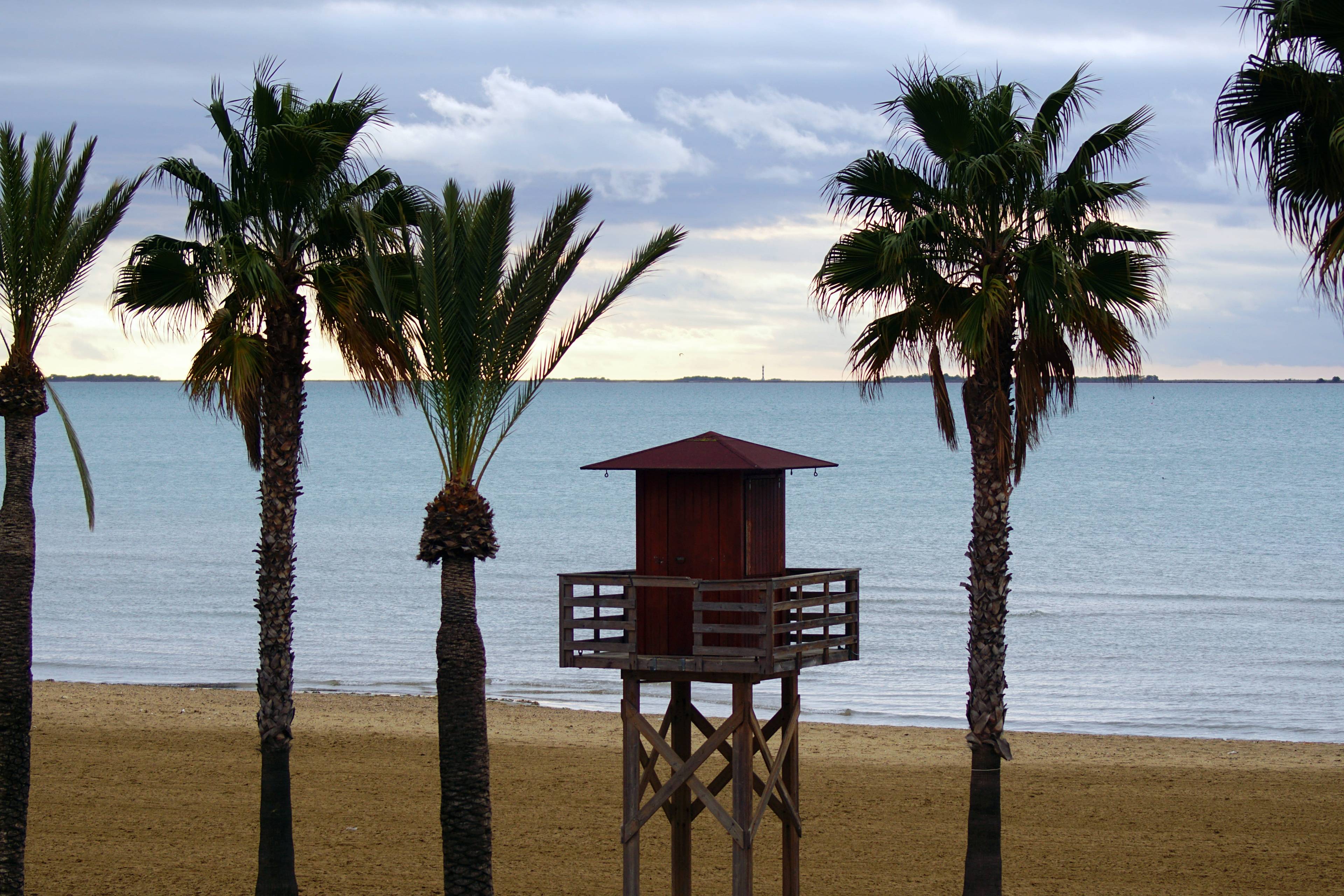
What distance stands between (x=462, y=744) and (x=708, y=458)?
338cm

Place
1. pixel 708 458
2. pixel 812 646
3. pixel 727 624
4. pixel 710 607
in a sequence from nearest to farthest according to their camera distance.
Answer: pixel 710 607 < pixel 727 624 < pixel 708 458 < pixel 812 646

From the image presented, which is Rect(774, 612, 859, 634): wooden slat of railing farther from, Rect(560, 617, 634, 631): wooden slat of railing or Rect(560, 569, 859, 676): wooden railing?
Rect(560, 617, 634, 631): wooden slat of railing

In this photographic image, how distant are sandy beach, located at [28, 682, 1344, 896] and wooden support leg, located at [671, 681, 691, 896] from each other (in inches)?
67.5

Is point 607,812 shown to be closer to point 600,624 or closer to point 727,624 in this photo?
point 600,624

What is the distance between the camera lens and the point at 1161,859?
17.1 meters

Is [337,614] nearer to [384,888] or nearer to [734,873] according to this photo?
[384,888]

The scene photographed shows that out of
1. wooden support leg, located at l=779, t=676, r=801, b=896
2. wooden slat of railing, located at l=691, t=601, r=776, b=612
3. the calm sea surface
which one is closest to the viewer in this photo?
wooden slat of railing, located at l=691, t=601, r=776, b=612

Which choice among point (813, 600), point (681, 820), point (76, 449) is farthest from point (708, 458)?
point (76, 449)

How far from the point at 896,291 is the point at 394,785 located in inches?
465

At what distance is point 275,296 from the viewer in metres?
13.4

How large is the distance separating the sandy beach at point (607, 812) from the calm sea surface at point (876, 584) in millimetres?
4966

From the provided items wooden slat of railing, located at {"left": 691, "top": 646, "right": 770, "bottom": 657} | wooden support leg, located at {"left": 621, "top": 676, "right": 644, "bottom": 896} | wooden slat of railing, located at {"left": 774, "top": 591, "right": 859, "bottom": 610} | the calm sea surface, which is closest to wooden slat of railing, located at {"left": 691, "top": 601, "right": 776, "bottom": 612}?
wooden slat of railing, located at {"left": 774, "top": 591, "right": 859, "bottom": 610}

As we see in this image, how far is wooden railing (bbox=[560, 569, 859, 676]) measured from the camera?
39.4 ft

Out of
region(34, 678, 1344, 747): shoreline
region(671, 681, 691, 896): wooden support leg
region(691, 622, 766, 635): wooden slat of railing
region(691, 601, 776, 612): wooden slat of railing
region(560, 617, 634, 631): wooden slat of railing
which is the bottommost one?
region(34, 678, 1344, 747): shoreline
